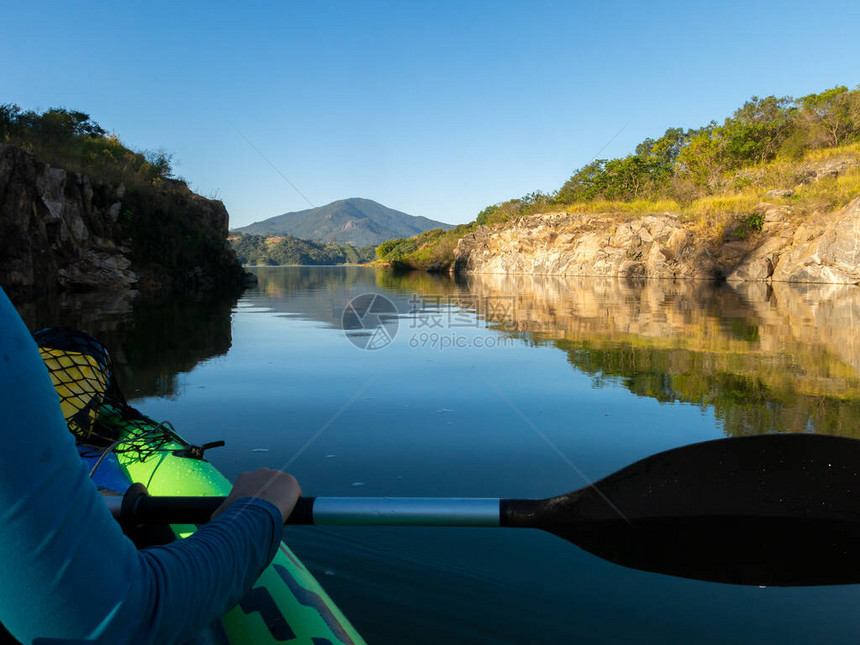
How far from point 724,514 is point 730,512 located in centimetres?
2

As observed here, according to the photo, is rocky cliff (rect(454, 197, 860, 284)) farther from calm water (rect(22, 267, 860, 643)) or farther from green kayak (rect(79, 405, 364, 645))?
green kayak (rect(79, 405, 364, 645))

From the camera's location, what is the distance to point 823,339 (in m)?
7.00

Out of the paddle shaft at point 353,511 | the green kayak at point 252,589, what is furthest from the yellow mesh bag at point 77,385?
the paddle shaft at point 353,511

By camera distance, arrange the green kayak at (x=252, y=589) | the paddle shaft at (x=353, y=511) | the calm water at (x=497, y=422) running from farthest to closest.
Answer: the calm water at (x=497, y=422) → the green kayak at (x=252, y=589) → the paddle shaft at (x=353, y=511)

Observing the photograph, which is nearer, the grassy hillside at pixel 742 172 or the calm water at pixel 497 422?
the calm water at pixel 497 422

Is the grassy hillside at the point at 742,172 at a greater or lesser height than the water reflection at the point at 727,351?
greater

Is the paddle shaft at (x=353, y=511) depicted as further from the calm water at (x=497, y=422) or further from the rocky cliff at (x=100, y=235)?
the rocky cliff at (x=100, y=235)

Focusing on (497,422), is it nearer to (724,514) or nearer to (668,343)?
(724,514)

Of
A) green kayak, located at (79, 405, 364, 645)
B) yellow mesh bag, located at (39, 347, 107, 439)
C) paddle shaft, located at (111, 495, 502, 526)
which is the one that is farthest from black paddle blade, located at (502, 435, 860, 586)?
yellow mesh bag, located at (39, 347, 107, 439)

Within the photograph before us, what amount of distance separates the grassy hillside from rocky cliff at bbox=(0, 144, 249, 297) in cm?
2316

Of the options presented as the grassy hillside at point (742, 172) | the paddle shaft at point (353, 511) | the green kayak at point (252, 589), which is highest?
the grassy hillside at point (742, 172)

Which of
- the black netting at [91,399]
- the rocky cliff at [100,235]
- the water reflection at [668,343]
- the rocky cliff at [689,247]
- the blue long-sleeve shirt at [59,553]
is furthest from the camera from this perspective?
the rocky cliff at [689,247]

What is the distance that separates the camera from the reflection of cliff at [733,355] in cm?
400

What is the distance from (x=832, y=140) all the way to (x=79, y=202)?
126 ft
